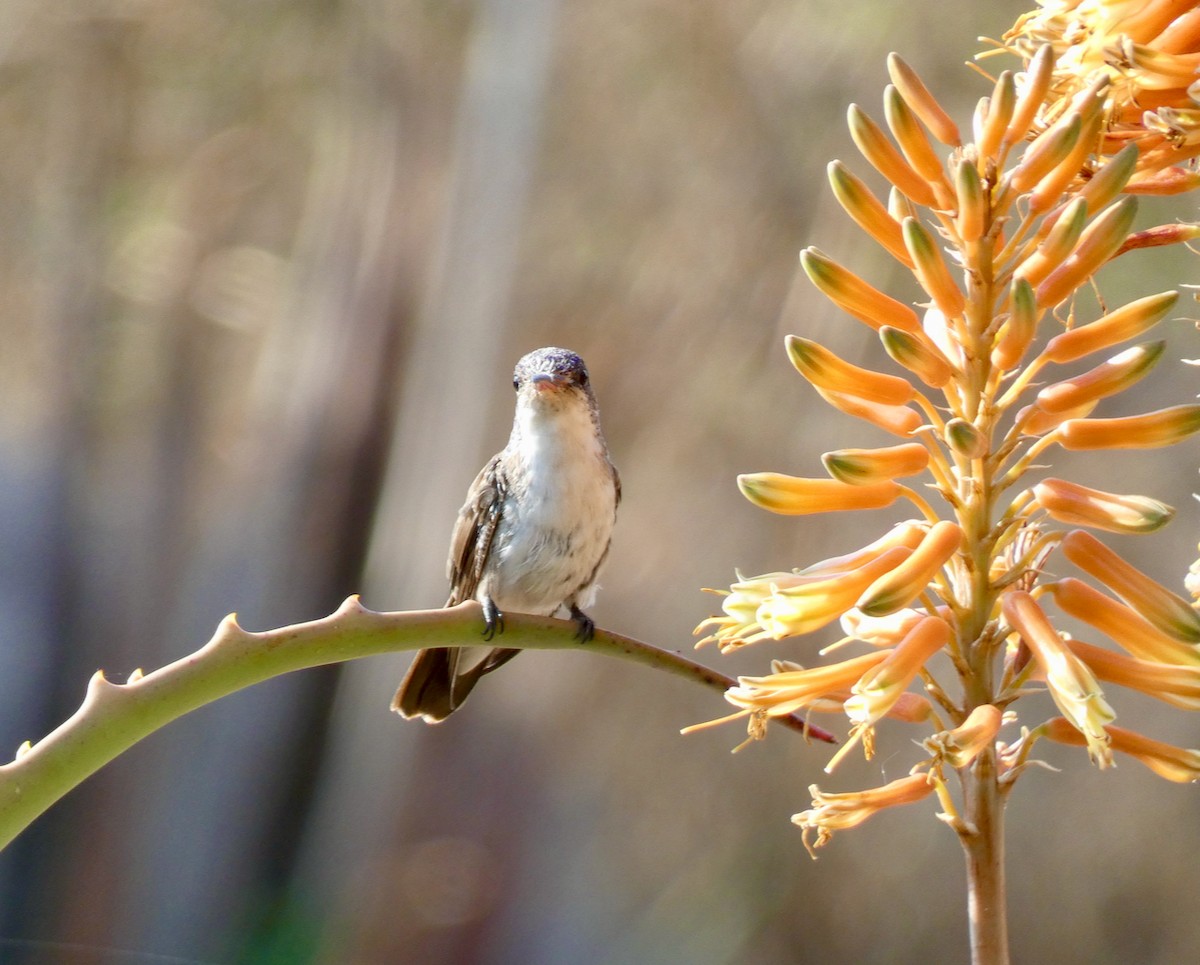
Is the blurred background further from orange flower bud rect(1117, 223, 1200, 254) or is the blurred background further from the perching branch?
the perching branch

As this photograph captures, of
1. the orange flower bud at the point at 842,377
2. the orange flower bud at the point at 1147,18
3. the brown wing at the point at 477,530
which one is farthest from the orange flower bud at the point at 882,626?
the brown wing at the point at 477,530

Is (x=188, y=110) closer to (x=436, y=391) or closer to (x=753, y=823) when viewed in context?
(x=436, y=391)

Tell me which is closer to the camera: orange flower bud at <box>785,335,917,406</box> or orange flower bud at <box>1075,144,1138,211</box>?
orange flower bud at <box>1075,144,1138,211</box>

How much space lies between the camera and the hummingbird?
3.18 meters

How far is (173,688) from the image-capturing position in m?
1.15

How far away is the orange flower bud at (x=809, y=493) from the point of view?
4.56 feet

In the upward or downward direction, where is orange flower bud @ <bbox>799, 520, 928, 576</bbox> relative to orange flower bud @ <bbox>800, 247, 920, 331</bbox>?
downward

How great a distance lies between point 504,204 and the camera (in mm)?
6055

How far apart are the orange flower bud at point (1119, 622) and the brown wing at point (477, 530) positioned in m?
2.22

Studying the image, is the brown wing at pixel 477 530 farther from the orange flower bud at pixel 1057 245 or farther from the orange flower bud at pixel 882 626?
the orange flower bud at pixel 1057 245

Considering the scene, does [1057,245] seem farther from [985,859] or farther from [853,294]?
[985,859]

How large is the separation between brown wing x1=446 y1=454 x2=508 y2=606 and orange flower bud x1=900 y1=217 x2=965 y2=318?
87.3 inches

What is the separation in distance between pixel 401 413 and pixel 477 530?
3.27m

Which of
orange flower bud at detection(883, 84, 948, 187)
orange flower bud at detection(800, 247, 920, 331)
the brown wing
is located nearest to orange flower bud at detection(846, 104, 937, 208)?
orange flower bud at detection(883, 84, 948, 187)
